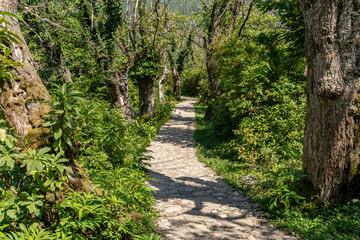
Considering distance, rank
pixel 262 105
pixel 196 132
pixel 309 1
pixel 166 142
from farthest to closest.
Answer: pixel 196 132, pixel 166 142, pixel 262 105, pixel 309 1

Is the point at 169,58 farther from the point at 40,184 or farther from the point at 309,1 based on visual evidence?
the point at 40,184

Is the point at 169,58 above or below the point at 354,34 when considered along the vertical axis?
above

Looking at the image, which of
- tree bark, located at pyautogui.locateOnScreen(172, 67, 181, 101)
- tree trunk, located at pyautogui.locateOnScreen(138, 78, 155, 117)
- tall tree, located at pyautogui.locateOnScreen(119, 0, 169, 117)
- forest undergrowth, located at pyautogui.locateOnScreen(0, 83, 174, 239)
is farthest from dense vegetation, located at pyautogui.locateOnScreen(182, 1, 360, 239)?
tree bark, located at pyautogui.locateOnScreen(172, 67, 181, 101)

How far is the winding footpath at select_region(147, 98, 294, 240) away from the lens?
3.98 metres

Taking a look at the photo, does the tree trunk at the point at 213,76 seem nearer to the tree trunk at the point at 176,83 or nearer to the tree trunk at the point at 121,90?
the tree trunk at the point at 121,90

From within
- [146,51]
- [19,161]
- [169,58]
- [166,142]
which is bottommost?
[166,142]

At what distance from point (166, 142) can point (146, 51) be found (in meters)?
5.99

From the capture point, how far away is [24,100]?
279 centimetres

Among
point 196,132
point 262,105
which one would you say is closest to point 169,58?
point 196,132

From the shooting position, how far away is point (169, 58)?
24.6 metres

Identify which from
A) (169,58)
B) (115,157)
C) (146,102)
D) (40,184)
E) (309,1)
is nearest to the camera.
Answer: (40,184)

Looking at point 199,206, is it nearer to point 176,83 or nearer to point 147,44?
point 147,44

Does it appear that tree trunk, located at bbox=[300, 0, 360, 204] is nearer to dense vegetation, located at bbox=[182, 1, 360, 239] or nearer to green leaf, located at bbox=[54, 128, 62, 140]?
Result: dense vegetation, located at bbox=[182, 1, 360, 239]

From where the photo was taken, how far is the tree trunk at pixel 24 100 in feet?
8.82
